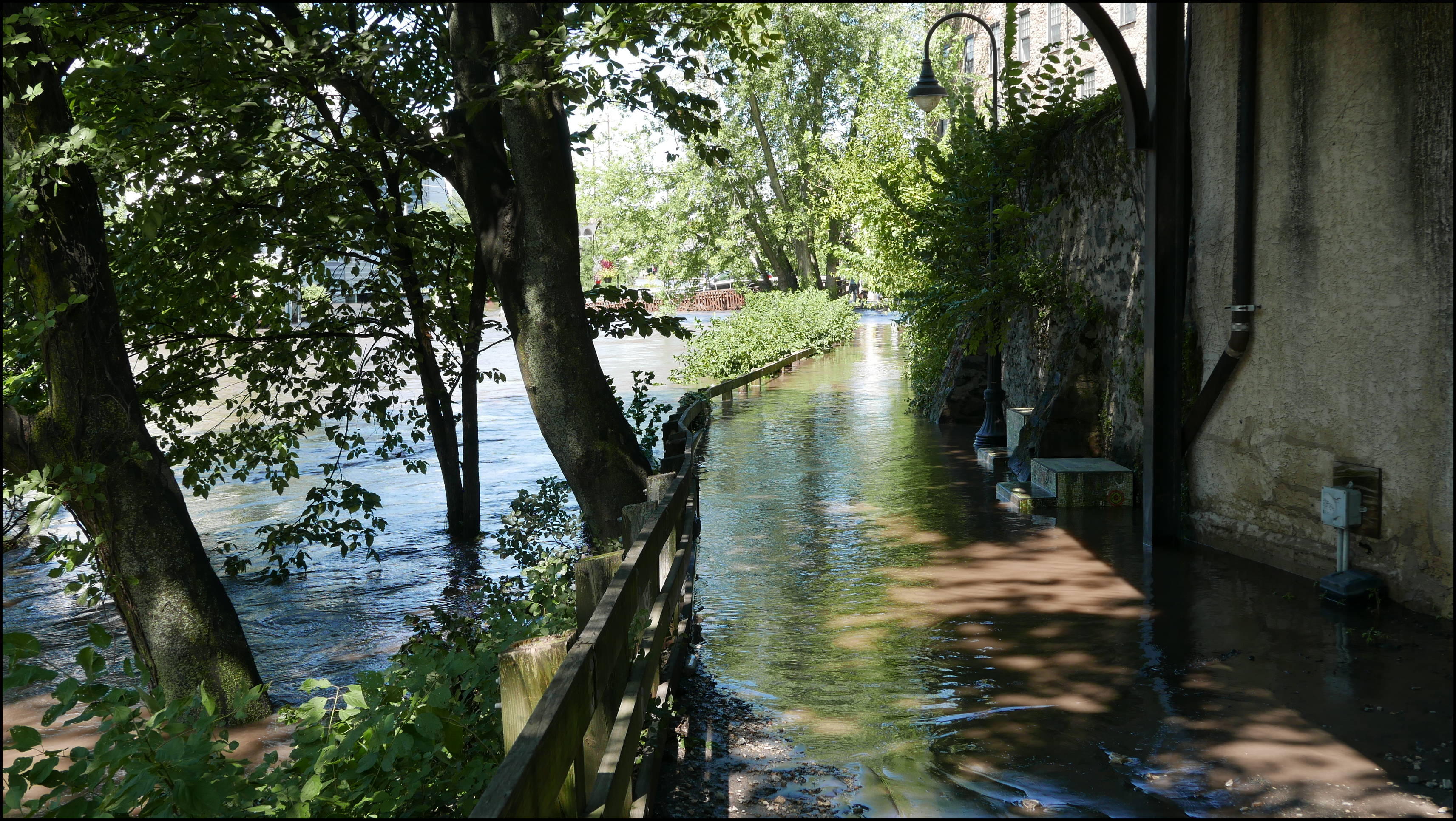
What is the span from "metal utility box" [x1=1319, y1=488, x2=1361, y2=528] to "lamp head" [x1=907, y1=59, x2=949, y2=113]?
8618 mm

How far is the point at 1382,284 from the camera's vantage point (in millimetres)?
Answer: 6305

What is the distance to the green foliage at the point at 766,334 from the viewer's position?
2728 centimetres

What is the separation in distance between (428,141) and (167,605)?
12.9ft

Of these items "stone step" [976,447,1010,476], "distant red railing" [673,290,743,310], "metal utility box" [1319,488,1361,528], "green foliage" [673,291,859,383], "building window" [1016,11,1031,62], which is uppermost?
"building window" [1016,11,1031,62]

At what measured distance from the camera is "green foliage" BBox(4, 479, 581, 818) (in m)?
3.39

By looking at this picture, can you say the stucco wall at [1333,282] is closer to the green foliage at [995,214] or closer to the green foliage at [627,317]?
the green foliage at [995,214]

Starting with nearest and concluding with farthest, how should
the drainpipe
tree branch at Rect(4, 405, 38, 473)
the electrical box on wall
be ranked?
tree branch at Rect(4, 405, 38, 473) < the electrical box on wall < the drainpipe

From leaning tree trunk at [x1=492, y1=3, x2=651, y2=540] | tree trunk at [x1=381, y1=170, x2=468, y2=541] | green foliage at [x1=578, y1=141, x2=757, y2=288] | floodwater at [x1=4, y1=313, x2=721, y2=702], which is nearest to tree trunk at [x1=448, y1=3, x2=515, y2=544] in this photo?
leaning tree trunk at [x1=492, y1=3, x2=651, y2=540]

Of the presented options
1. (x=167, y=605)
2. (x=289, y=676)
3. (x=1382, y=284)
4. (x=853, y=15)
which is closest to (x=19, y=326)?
(x=167, y=605)

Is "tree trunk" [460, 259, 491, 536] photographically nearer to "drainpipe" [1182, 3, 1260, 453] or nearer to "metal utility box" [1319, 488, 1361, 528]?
"drainpipe" [1182, 3, 1260, 453]

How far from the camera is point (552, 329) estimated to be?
7859mm

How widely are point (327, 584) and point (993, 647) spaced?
7.28 metres

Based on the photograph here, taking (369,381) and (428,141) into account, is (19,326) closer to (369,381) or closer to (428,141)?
(428,141)

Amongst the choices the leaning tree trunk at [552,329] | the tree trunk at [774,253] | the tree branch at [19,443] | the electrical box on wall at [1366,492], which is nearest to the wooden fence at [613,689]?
the leaning tree trunk at [552,329]
